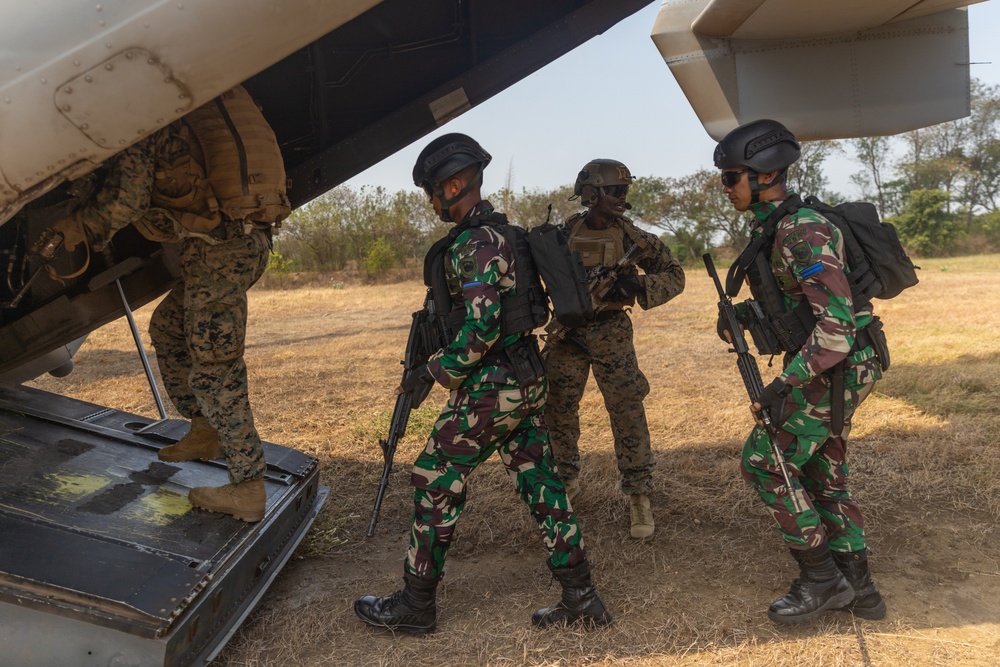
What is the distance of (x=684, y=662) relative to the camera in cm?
300

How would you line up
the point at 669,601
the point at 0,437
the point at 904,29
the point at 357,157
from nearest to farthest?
1. the point at 669,601
2. the point at 0,437
3. the point at 904,29
4. the point at 357,157

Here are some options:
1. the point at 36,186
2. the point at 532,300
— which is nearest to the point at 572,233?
the point at 532,300

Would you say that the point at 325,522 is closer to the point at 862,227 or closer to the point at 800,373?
the point at 800,373

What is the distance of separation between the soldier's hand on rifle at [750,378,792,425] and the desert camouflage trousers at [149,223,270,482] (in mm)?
2204

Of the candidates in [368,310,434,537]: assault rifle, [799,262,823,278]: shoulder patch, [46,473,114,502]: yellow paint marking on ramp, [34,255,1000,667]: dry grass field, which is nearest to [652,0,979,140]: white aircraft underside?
[799,262,823,278]: shoulder patch

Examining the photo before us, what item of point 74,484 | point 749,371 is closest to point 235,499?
point 74,484

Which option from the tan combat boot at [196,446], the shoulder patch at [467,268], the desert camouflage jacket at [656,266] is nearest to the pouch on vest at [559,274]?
the shoulder patch at [467,268]

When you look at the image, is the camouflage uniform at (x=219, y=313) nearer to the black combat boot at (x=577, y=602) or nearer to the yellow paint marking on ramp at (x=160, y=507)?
the yellow paint marking on ramp at (x=160, y=507)

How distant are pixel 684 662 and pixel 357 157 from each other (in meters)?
3.50

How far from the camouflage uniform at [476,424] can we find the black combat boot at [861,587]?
1.19 metres

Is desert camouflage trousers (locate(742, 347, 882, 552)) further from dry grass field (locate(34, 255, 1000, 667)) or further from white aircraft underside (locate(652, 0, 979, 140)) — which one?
white aircraft underside (locate(652, 0, 979, 140))

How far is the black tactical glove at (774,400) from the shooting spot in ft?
10.2

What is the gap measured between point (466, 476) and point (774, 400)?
51.5 inches

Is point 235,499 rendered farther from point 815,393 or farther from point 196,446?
point 815,393
